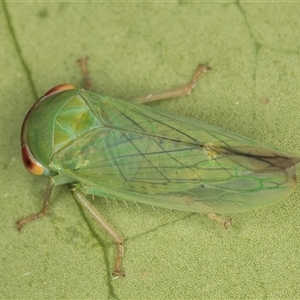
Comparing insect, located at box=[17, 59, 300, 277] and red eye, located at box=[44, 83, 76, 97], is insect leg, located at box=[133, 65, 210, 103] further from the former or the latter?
red eye, located at box=[44, 83, 76, 97]

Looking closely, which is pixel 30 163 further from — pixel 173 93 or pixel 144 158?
pixel 173 93

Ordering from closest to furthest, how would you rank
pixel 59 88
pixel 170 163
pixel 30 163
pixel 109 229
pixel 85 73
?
pixel 170 163
pixel 109 229
pixel 30 163
pixel 59 88
pixel 85 73

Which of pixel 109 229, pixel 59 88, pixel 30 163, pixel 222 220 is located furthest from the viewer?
pixel 59 88

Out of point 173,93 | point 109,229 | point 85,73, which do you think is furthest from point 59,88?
point 109,229

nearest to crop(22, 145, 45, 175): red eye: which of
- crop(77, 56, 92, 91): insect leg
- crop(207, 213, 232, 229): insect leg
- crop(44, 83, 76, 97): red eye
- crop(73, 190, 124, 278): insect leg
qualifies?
crop(73, 190, 124, 278): insect leg

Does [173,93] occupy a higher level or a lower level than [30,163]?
higher

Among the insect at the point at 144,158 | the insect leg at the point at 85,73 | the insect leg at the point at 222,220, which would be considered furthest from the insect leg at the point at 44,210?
the insect leg at the point at 222,220

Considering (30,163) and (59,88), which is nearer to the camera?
(30,163)

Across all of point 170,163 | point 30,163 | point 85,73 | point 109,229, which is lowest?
point 109,229

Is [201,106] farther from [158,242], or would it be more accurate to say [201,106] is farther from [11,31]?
[11,31]
